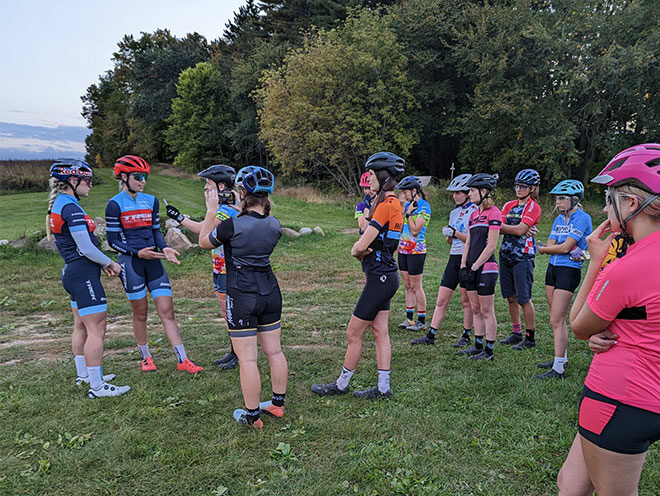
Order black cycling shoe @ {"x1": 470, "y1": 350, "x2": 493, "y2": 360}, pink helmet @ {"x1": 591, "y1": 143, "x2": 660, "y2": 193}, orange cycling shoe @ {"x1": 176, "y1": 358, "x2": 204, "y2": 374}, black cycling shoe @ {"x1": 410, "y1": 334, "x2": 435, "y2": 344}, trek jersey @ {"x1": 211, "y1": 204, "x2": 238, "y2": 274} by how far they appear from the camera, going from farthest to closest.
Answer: black cycling shoe @ {"x1": 410, "y1": 334, "x2": 435, "y2": 344}, black cycling shoe @ {"x1": 470, "y1": 350, "x2": 493, "y2": 360}, trek jersey @ {"x1": 211, "y1": 204, "x2": 238, "y2": 274}, orange cycling shoe @ {"x1": 176, "y1": 358, "x2": 204, "y2": 374}, pink helmet @ {"x1": 591, "y1": 143, "x2": 660, "y2": 193}

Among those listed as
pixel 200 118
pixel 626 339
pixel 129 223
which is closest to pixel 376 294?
pixel 626 339

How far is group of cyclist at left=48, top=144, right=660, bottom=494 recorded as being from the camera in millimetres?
2021

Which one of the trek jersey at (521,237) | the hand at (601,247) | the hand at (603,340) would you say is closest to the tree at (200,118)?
the trek jersey at (521,237)

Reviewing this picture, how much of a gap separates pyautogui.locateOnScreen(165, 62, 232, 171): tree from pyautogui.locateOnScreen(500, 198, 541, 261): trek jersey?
39984mm

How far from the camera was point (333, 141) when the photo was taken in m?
27.0

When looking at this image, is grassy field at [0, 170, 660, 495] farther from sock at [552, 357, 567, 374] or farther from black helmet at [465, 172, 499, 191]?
black helmet at [465, 172, 499, 191]

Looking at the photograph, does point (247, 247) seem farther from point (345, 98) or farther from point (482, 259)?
point (345, 98)

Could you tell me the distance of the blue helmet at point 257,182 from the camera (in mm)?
3979

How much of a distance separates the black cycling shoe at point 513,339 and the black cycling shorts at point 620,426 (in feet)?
15.4

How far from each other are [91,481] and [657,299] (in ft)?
13.3

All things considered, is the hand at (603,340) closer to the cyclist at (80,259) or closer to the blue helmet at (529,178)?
the blue helmet at (529,178)

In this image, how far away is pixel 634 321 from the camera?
201cm

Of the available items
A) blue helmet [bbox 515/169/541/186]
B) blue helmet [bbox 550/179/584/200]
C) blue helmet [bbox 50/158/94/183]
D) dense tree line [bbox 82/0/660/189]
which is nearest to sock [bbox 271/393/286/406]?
blue helmet [bbox 50/158/94/183]

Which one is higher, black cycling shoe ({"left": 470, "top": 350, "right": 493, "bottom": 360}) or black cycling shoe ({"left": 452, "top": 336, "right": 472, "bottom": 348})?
black cycling shoe ({"left": 470, "top": 350, "right": 493, "bottom": 360})
